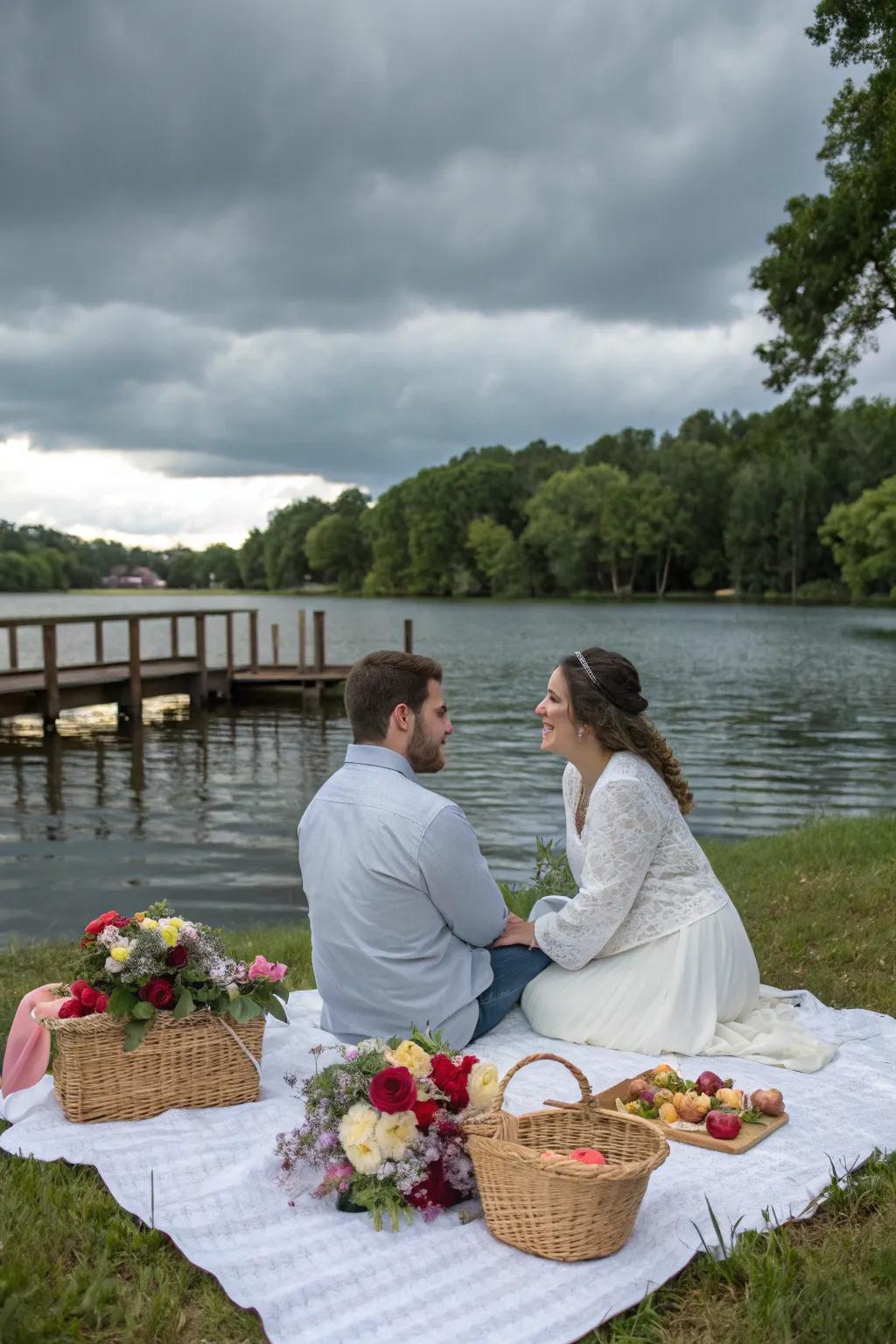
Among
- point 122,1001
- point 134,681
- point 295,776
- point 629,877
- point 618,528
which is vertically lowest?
point 295,776

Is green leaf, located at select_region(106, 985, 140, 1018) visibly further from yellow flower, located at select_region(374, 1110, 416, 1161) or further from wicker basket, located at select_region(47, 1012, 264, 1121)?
yellow flower, located at select_region(374, 1110, 416, 1161)

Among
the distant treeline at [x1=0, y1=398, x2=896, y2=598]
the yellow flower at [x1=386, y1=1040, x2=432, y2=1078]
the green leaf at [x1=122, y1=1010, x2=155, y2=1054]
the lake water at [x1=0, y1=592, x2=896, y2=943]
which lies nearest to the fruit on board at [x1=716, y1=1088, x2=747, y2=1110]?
the yellow flower at [x1=386, y1=1040, x2=432, y2=1078]

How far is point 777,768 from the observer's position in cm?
1869

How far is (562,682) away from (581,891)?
0.86 m

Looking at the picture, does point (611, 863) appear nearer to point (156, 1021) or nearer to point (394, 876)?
point (394, 876)

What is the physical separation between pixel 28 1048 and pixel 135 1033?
24.6 inches

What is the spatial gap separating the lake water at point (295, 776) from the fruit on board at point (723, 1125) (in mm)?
6865

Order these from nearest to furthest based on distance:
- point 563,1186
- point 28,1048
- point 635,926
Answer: point 563,1186, point 28,1048, point 635,926

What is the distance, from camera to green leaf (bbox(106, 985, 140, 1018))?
395cm

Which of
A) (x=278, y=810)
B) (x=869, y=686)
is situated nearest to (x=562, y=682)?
(x=278, y=810)

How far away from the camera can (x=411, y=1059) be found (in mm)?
3453

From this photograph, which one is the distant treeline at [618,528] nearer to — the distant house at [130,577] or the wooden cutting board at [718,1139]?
the distant house at [130,577]

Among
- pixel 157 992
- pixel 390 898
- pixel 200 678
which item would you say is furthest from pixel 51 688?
pixel 390 898

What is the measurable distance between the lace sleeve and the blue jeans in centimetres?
22
